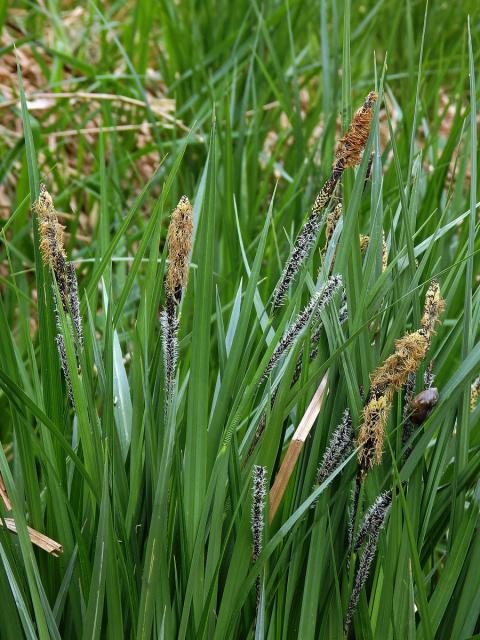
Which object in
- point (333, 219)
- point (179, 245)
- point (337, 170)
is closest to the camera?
point (179, 245)

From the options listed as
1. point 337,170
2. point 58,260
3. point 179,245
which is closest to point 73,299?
point 58,260

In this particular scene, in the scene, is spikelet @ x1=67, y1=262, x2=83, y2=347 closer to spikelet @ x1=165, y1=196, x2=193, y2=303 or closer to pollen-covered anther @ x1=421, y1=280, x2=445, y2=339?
spikelet @ x1=165, y1=196, x2=193, y2=303

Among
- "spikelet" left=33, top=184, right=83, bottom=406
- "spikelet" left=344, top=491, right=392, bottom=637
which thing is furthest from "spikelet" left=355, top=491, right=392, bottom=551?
"spikelet" left=33, top=184, right=83, bottom=406

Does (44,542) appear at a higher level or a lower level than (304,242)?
lower

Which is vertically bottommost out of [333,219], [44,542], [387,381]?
[44,542]

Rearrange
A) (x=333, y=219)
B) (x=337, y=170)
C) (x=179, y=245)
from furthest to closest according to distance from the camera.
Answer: (x=333, y=219) → (x=337, y=170) → (x=179, y=245)

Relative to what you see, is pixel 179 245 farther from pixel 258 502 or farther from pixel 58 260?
pixel 258 502

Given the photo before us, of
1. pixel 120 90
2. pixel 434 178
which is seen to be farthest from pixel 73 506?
pixel 120 90

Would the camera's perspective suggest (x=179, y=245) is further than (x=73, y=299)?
No
